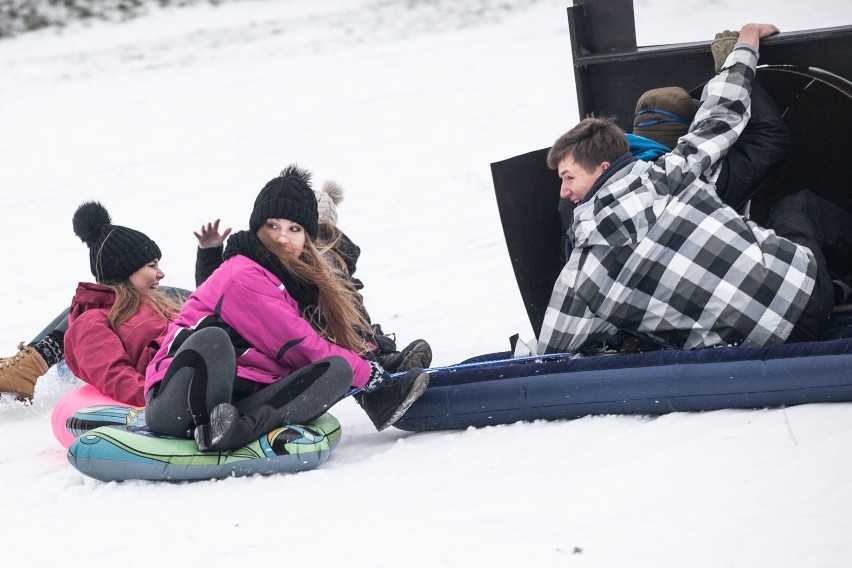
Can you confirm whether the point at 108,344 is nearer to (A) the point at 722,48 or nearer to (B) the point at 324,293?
(B) the point at 324,293

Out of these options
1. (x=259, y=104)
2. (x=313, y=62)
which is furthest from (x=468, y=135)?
(x=313, y=62)

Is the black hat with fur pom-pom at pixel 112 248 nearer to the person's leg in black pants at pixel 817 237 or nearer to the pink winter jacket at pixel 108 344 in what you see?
the pink winter jacket at pixel 108 344

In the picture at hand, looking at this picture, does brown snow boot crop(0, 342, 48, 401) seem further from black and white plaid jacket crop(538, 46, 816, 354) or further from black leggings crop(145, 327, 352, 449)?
black and white plaid jacket crop(538, 46, 816, 354)

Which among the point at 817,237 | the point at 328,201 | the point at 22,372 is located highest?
the point at 328,201

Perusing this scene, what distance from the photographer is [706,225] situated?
11.3ft

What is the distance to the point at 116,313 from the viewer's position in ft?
13.2

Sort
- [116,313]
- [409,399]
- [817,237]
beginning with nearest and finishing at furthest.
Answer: [409,399] → [817,237] → [116,313]

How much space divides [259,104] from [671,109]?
839 centimetres

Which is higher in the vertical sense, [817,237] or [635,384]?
[817,237]

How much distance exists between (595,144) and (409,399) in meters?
1.12

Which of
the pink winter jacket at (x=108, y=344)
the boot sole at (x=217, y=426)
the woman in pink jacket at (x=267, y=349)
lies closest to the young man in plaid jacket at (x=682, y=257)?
the woman in pink jacket at (x=267, y=349)

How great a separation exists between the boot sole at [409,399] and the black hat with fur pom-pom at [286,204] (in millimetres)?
666

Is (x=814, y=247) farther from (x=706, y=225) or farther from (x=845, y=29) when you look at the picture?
(x=845, y=29)

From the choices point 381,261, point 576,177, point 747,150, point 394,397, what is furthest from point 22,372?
point 747,150
